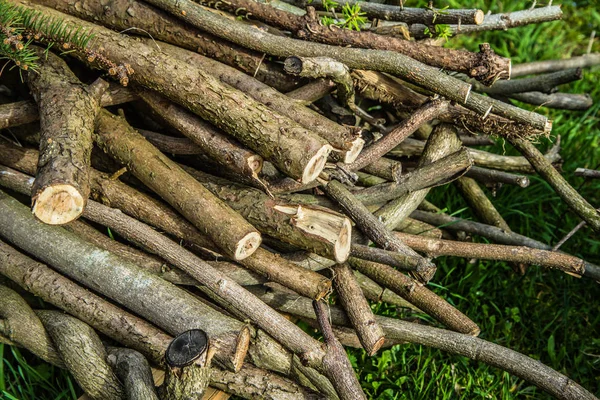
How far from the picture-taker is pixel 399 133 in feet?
10.5

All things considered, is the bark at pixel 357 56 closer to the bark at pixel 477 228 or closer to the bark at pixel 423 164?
the bark at pixel 423 164

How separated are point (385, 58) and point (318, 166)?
2.37 ft

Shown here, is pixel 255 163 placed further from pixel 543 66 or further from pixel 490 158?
pixel 543 66

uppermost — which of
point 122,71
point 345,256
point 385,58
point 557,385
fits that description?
point 385,58

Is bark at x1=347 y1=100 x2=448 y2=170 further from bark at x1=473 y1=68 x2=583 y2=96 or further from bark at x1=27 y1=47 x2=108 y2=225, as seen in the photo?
bark at x1=27 y1=47 x2=108 y2=225

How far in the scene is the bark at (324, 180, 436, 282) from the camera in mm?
2756

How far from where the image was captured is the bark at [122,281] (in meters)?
2.70

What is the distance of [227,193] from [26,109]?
3.31 feet

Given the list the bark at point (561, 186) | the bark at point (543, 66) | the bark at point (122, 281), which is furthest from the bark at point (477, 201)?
the bark at point (122, 281)

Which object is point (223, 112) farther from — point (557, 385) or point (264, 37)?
point (557, 385)

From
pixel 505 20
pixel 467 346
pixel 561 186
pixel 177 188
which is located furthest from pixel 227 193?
pixel 505 20

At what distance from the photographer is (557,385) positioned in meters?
2.91

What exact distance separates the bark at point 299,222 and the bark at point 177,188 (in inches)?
4.3

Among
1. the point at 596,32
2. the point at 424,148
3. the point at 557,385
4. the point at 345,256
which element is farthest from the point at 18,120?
the point at 596,32
